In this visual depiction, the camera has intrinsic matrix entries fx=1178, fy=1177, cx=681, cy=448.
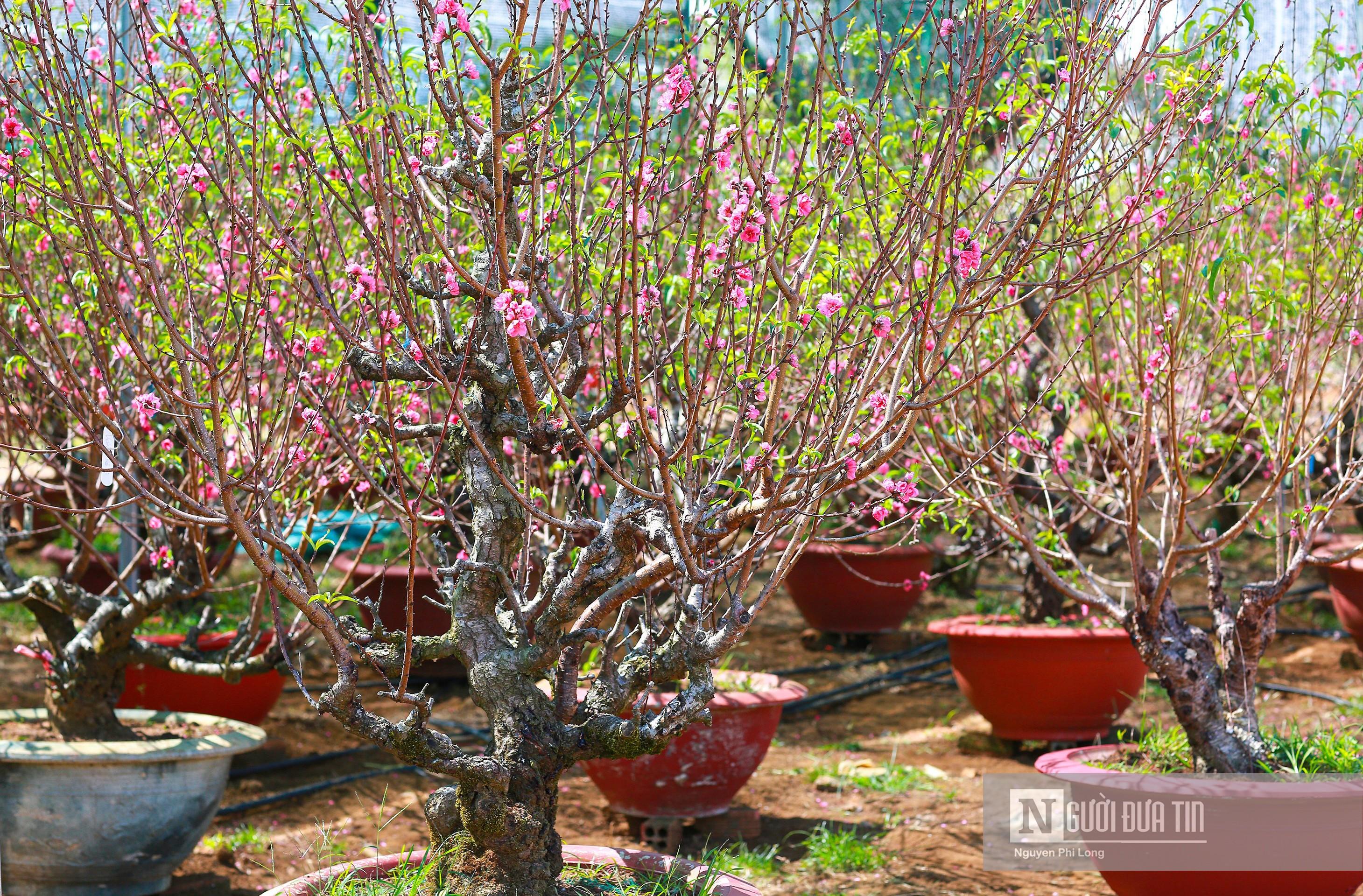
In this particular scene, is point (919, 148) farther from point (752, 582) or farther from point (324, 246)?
point (752, 582)

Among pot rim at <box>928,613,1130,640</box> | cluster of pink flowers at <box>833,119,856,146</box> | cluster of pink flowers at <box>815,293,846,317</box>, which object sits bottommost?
pot rim at <box>928,613,1130,640</box>

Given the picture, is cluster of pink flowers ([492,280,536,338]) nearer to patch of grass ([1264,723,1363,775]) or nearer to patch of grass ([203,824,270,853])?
patch of grass ([1264,723,1363,775])

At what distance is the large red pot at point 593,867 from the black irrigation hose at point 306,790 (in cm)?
207

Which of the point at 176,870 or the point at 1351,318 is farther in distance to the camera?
the point at 176,870

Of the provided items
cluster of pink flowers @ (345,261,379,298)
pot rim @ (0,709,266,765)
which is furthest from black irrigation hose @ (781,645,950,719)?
cluster of pink flowers @ (345,261,379,298)

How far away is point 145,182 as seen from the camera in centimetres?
314

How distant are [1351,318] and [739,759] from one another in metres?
2.73

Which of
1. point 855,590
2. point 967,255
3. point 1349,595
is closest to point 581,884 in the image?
point 967,255

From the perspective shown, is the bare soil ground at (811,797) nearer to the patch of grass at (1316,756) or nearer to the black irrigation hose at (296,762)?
the black irrigation hose at (296,762)

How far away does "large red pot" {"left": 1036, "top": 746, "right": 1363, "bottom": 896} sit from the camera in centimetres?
341

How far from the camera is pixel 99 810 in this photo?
4.00 m

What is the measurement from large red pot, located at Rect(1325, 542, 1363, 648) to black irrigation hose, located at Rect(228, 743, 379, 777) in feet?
19.6

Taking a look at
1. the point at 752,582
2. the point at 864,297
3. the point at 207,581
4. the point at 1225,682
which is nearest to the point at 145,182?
the point at 207,581

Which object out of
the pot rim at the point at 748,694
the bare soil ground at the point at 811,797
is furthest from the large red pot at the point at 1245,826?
the pot rim at the point at 748,694
